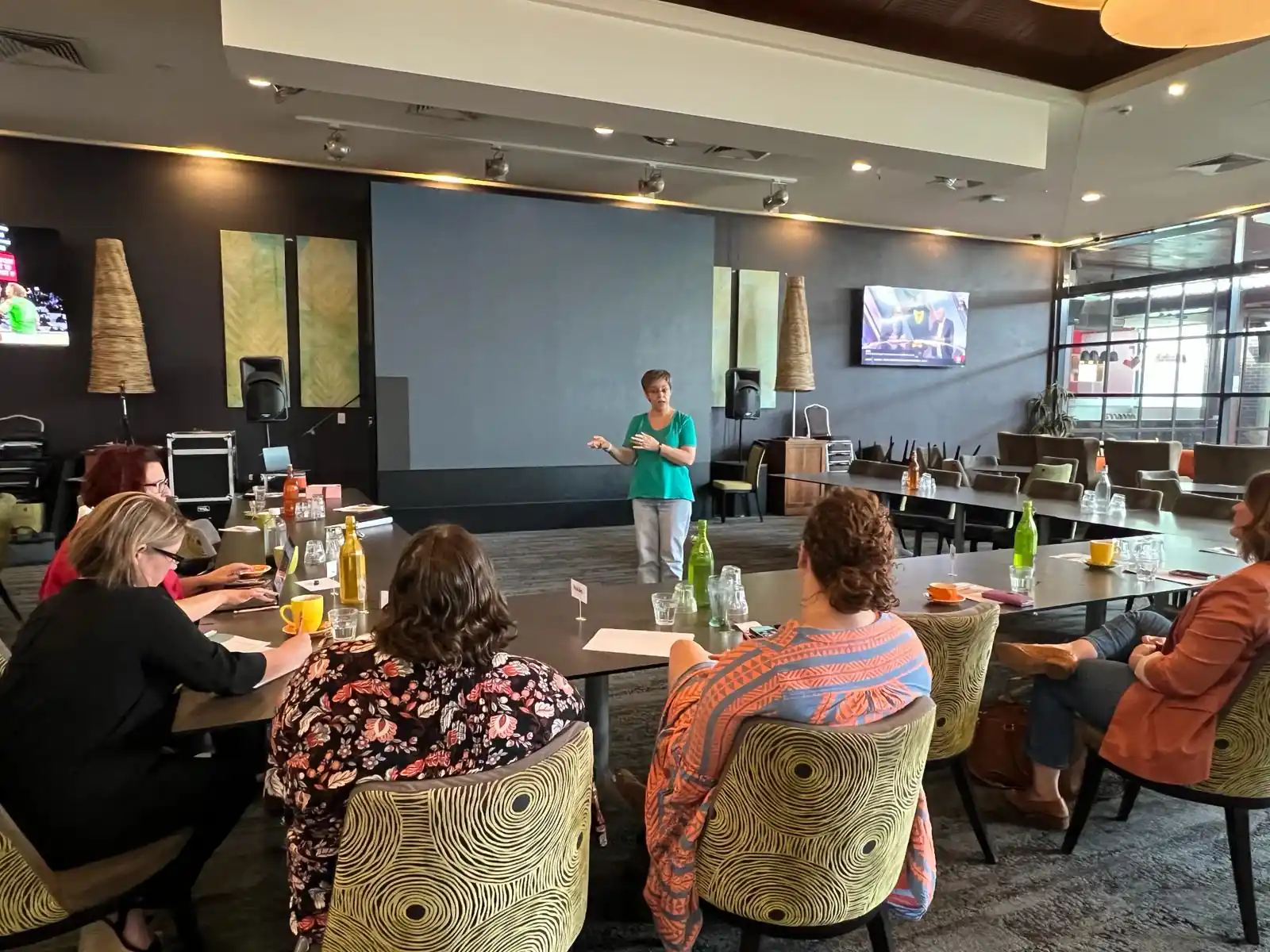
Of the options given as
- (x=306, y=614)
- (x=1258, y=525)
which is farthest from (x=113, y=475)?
(x=1258, y=525)

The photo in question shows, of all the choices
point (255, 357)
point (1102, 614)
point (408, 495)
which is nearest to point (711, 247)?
point (408, 495)

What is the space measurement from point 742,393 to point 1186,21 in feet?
21.7

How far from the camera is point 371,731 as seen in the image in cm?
134

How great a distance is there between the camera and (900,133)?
5758 millimetres

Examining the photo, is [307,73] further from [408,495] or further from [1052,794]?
[1052,794]

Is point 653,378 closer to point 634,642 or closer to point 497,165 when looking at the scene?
point 634,642

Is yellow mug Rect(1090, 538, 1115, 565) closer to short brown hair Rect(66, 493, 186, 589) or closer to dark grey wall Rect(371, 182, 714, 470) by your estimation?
short brown hair Rect(66, 493, 186, 589)

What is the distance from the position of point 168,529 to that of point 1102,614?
344cm

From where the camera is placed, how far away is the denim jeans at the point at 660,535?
4.59 meters

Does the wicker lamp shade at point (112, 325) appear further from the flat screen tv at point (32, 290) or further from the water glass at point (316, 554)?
the water glass at point (316, 554)

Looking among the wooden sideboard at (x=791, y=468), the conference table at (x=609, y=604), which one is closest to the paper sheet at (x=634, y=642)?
the conference table at (x=609, y=604)

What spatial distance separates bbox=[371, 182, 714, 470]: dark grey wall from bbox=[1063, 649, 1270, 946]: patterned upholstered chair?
271 inches

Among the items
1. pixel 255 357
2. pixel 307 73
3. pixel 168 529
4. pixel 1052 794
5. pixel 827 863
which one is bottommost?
pixel 1052 794

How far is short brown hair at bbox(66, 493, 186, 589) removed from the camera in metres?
1.77
